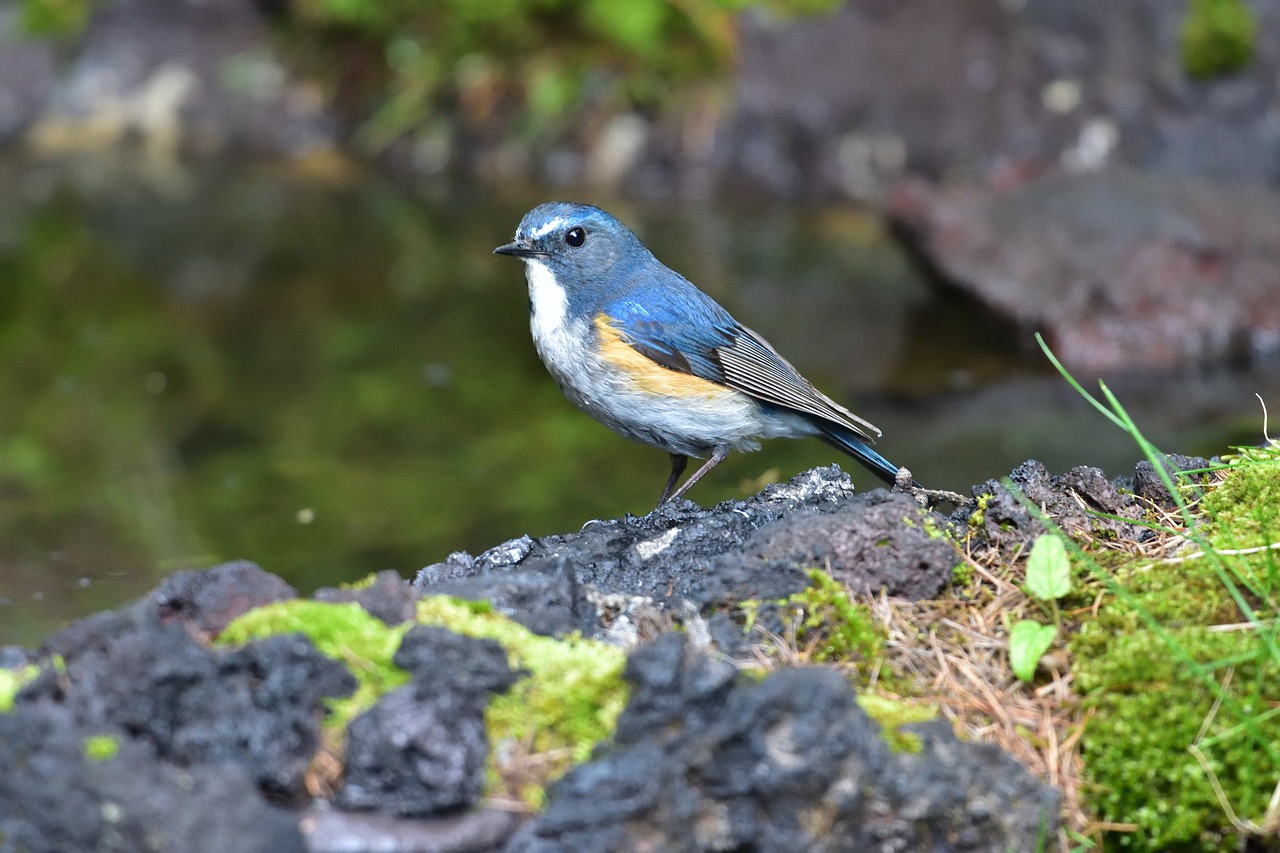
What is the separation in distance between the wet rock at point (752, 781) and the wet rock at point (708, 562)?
50 cm

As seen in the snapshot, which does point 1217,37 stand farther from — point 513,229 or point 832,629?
point 832,629

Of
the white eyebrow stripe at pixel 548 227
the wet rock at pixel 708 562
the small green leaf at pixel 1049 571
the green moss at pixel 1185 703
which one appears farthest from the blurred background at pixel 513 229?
the green moss at pixel 1185 703

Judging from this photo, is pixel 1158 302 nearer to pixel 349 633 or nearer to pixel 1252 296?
pixel 1252 296

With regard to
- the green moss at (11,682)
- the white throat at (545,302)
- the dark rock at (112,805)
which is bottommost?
Answer: the dark rock at (112,805)

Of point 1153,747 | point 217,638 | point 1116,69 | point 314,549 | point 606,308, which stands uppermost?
point 1116,69

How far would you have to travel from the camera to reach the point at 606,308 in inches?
205

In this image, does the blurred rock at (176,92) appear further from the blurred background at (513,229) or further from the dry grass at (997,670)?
the dry grass at (997,670)

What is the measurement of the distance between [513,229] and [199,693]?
31.3 feet

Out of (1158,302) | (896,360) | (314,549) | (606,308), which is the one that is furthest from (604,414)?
(1158,302)

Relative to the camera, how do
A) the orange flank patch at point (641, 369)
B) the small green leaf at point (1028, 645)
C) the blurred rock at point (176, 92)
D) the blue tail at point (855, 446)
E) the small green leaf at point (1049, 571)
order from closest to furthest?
the small green leaf at point (1028, 645) → the small green leaf at point (1049, 571) → the orange flank patch at point (641, 369) → the blue tail at point (855, 446) → the blurred rock at point (176, 92)

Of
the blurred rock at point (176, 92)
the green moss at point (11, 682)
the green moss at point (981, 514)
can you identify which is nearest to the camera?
the green moss at point (11, 682)

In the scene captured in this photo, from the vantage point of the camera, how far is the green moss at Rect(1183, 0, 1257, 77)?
12.2 metres

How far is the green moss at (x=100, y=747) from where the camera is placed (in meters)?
2.46

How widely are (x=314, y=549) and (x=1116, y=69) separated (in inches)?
369
